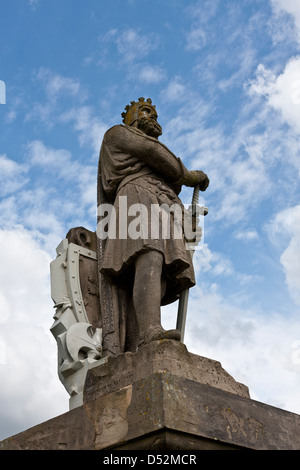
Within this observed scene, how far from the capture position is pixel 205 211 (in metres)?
7.27

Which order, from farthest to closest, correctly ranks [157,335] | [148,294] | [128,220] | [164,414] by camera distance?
[128,220] → [148,294] → [157,335] → [164,414]

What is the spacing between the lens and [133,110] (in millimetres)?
7406

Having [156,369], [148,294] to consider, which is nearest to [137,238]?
[148,294]

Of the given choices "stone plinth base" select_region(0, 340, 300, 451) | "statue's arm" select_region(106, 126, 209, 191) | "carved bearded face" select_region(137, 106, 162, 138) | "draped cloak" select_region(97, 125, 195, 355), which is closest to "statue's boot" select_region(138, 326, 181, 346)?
"stone plinth base" select_region(0, 340, 300, 451)

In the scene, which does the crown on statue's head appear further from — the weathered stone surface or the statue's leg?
the weathered stone surface

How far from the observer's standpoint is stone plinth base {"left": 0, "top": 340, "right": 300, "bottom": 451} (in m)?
4.37

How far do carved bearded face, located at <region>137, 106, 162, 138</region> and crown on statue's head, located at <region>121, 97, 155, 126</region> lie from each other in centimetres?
7

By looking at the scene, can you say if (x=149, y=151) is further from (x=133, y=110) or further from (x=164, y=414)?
(x=164, y=414)

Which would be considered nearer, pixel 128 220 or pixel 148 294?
A: pixel 148 294

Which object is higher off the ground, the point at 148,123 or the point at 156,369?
the point at 148,123

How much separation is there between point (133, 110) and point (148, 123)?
1.21ft
